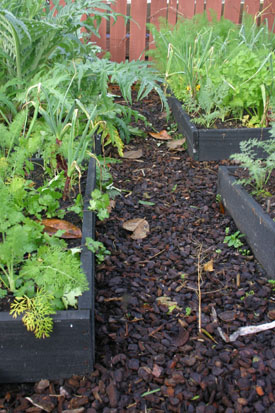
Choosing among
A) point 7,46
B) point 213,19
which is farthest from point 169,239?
point 213,19

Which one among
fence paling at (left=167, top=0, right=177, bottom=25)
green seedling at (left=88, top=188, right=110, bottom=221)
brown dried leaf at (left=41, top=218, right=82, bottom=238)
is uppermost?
fence paling at (left=167, top=0, right=177, bottom=25)

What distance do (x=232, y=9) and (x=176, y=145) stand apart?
3460mm

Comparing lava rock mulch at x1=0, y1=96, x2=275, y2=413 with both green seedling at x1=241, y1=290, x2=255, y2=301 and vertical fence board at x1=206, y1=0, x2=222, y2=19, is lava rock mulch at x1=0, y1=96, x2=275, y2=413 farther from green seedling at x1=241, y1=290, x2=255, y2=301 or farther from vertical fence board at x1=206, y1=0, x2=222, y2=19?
vertical fence board at x1=206, y1=0, x2=222, y2=19

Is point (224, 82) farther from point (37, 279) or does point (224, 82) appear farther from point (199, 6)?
point (199, 6)

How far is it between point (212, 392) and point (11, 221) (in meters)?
0.97

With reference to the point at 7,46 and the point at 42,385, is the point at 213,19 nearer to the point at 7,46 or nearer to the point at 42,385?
the point at 7,46

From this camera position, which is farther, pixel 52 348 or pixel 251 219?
pixel 251 219

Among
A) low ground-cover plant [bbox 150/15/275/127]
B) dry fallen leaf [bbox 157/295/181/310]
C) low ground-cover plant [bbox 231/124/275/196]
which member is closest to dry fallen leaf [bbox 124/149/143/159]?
low ground-cover plant [bbox 150/15/275/127]

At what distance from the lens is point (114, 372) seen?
1.62 m

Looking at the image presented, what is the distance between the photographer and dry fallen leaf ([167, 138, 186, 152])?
11.8 feet

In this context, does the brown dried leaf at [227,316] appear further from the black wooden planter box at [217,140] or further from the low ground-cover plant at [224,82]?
the low ground-cover plant at [224,82]

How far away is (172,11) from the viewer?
591 cm

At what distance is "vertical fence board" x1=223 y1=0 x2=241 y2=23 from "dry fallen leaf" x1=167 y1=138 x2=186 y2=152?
10.9 feet

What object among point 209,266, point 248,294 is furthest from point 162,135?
point 248,294
